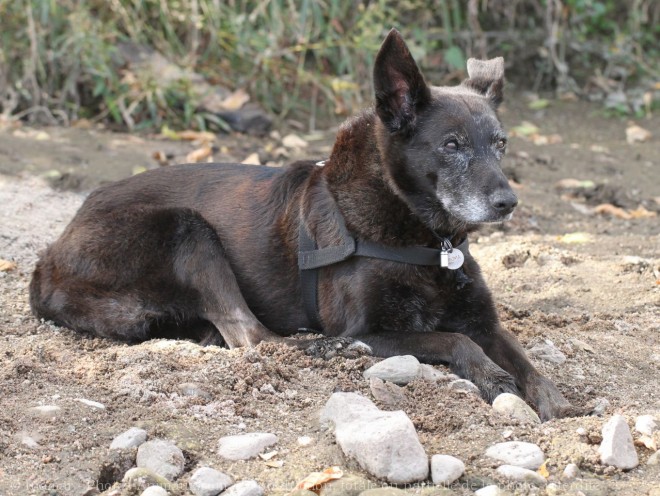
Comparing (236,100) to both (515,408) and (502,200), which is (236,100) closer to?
(502,200)

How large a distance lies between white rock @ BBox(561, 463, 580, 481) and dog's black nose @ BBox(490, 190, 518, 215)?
1248 millimetres

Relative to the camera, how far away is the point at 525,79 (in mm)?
10164

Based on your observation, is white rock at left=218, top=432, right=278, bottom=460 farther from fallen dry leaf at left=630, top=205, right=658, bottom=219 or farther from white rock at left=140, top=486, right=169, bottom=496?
fallen dry leaf at left=630, top=205, right=658, bottom=219

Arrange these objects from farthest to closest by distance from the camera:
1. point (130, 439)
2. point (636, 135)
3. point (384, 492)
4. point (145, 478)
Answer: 1. point (636, 135)
2. point (130, 439)
3. point (145, 478)
4. point (384, 492)

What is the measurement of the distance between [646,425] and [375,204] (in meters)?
1.46

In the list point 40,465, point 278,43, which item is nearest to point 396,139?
point 40,465

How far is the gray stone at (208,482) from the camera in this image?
285 cm


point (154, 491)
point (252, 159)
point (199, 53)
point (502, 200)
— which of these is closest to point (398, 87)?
point (502, 200)

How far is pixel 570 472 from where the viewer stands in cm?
295

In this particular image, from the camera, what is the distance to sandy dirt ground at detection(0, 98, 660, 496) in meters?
2.99

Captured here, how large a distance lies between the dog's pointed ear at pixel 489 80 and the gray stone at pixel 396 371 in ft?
4.66

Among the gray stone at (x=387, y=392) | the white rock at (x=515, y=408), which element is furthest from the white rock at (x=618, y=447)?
the gray stone at (x=387, y=392)

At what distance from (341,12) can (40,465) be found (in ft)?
19.9

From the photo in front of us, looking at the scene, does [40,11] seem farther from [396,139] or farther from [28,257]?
[396,139]
